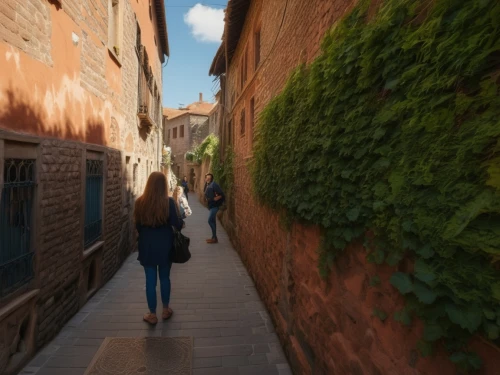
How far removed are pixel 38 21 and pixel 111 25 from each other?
11.4ft

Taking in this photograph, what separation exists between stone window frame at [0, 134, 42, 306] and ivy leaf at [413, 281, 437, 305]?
11.4 feet

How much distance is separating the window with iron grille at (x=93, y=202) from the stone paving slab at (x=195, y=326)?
3.27ft

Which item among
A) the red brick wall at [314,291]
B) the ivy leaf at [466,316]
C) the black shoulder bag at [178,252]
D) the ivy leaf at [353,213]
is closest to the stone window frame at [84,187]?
the black shoulder bag at [178,252]

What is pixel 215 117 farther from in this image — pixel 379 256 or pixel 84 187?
pixel 379 256

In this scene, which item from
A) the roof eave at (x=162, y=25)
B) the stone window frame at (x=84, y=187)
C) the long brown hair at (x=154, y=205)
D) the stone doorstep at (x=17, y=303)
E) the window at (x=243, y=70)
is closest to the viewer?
the stone doorstep at (x=17, y=303)

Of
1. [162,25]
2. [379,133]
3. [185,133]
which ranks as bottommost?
[379,133]

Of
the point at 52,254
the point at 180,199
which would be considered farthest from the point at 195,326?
the point at 180,199

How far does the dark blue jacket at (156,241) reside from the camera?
13.5 ft

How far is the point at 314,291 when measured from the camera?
2842mm

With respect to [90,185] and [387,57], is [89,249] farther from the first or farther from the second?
[387,57]

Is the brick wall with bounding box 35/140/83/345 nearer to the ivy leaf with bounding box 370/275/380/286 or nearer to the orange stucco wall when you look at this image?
the orange stucco wall

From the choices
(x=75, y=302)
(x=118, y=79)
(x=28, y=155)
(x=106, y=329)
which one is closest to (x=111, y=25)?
(x=118, y=79)

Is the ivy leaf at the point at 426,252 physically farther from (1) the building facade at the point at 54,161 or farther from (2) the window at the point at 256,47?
(2) the window at the point at 256,47

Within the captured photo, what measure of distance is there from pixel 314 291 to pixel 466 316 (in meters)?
1.78
